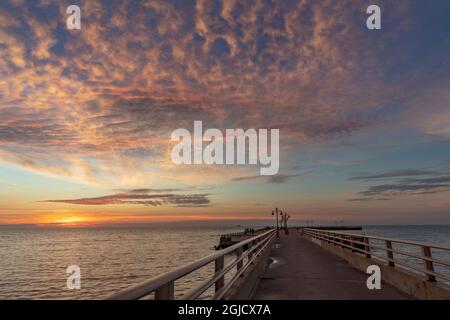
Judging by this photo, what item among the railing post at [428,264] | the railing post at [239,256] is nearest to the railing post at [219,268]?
the railing post at [239,256]

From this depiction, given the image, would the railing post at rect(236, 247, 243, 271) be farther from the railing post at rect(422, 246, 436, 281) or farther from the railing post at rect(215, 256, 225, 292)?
the railing post at rect(422, 246, 436, 281)

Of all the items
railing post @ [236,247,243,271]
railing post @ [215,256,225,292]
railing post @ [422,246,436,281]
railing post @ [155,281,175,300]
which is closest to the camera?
railing post @ [155,281,175,300]

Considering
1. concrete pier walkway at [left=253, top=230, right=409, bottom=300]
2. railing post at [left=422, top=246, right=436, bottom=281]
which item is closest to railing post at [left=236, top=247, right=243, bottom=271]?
concrete pier walkway at [left=253, top=230, right=409, bottom=300]

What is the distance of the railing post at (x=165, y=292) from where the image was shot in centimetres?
394

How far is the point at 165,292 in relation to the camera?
402cm

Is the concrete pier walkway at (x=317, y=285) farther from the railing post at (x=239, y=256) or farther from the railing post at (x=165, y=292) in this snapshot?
the railing post at (x=165, y=292)

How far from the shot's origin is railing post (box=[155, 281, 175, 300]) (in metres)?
3.94

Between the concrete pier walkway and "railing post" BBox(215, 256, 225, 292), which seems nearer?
"railing post" BBox(215, 256, 225, 292)

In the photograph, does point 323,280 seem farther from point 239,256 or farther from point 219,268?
point 219,268

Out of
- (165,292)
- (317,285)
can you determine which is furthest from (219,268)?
(317,285)

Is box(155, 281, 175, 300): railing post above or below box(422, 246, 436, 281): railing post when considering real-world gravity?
above
